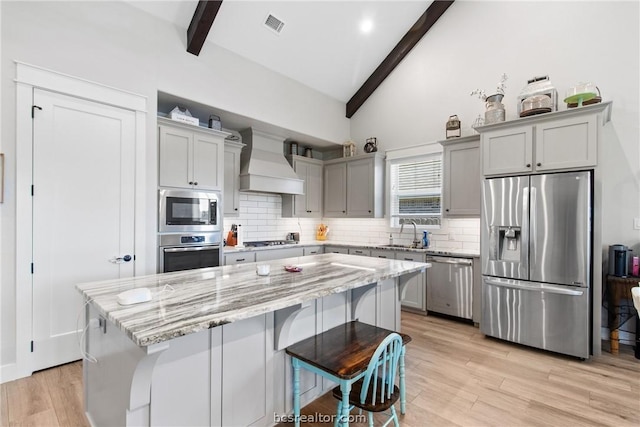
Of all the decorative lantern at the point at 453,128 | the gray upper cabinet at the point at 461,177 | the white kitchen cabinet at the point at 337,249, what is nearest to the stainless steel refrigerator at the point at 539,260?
the gray upper cabinet at the point at 461,177

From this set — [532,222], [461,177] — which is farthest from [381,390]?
[461,177]

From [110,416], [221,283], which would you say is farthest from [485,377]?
[110,416]

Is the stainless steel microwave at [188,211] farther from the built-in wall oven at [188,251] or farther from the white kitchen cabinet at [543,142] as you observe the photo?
the white kitchen cabinet at [543,142]

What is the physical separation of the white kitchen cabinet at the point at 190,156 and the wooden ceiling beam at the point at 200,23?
91cm

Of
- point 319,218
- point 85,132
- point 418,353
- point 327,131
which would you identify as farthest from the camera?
point 319,218

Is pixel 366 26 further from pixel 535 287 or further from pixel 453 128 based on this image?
pixel 535 287

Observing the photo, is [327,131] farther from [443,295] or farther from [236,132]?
[443,295]

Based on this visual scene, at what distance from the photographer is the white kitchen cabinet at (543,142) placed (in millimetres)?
2875

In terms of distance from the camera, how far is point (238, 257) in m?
4.08

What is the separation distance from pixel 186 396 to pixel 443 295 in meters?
3.50

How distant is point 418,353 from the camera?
9.96ft

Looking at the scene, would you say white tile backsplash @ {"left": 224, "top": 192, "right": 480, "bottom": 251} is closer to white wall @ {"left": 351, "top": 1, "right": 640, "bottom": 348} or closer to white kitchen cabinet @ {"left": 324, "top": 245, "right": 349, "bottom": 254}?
white kitchen cabinet @ {"left": 324, "top": 245, "right": 349, "bottom": 254}

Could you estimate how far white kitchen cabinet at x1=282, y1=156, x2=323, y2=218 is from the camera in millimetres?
5324

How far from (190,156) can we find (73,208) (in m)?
1.27
